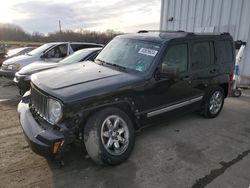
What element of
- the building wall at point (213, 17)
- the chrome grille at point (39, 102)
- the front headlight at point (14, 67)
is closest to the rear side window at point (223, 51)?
the chrome grille at point (39, 102)

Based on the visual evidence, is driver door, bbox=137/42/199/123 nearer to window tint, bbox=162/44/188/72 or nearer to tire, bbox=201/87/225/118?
window tint, bbox=162/44/188/72

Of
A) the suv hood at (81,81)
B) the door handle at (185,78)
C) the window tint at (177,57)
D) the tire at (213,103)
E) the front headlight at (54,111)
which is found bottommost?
the tire at (213,103)

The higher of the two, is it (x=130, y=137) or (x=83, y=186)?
(x=130, y=137)

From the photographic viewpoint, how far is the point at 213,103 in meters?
5.39

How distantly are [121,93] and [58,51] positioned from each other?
661 centimetres

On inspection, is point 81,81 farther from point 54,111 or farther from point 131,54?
point 131,54

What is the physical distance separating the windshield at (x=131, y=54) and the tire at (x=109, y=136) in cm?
95

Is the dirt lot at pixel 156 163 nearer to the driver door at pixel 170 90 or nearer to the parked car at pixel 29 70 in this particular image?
the driver door at pixel 170 90

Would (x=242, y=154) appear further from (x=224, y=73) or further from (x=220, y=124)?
(x=224, y=73)

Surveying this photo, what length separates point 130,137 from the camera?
3.41 m

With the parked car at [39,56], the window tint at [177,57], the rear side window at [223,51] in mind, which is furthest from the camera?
the parked car at [39,56]

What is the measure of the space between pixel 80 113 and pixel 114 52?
1.86m

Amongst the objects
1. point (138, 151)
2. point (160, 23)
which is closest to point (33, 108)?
point (138, 151)

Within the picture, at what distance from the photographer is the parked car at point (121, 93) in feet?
9.61
